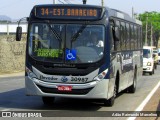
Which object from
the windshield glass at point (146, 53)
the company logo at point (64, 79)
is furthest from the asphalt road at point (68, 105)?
the windshield glass at point (146, 53)

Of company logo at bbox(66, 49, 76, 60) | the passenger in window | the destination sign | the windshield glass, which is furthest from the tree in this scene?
company logo at bbox(66, 49, 76, 60)

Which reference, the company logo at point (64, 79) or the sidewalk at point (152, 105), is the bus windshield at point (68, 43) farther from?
the sidewalk at point (152, 105)

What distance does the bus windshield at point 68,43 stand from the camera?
1310 centimetres

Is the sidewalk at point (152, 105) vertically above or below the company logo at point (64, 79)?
below

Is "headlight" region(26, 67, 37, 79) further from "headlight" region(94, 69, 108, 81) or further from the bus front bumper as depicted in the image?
"headlight" region(94, 69, 108, 81)

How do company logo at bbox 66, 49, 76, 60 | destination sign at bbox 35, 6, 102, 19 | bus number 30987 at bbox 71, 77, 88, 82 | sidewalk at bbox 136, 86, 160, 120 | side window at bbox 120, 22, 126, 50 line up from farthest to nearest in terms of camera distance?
side window at bbox 120, 22, 126, 50 → destination sign at bbox 35, 6, 102, 19 → company logo at bbox 66, 49, 76, 60 → bus number 30987 at bbox 71, 77, 88, 82 → sidewalk at bbox 136, 86, 160, 120

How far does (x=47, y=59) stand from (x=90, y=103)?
2.89 m

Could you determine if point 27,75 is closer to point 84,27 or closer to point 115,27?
point 84,27

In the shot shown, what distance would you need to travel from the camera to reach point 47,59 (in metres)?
13.2

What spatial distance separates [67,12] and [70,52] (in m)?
1.15

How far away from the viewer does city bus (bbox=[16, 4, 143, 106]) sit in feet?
42.6

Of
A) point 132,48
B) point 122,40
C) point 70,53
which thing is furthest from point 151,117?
point 132,48

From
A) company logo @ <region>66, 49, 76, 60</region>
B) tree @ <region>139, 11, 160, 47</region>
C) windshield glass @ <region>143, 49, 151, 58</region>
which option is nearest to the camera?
company logo @ <region>66, 49, 76, 60</region>

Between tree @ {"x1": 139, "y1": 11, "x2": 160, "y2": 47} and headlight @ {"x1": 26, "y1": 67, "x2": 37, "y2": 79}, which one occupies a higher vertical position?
headlight @ {"x1": 26, "y1": 67, "x2": 37, "y2": 79}
